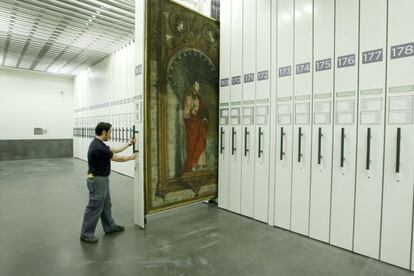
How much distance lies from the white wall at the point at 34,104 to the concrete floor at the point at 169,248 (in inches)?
348

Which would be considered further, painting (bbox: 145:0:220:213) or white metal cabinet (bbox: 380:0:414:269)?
painting (bbox: 145:0:220:213)

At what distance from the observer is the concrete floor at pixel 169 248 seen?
2.80 meters

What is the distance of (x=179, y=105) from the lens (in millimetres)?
4449

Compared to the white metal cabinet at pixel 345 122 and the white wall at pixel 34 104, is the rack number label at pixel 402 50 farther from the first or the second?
the white wall at pixel 34 104

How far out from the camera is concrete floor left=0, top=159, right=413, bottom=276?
2.80m

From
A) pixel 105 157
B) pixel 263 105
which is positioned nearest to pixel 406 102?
pixel 263 105

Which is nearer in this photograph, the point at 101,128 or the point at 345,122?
the point at 345,122

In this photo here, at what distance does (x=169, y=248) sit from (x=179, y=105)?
88.2 inches

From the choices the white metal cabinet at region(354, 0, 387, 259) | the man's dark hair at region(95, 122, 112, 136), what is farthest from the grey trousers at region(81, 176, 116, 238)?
the white metal cabinet at region(354, 0, 387, 259)

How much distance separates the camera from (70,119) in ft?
44.8

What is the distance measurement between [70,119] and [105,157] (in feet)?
38.4

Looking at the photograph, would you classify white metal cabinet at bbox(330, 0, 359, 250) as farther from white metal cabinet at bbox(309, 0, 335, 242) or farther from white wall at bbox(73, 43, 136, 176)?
white wall at bbox(73, 43, 136, 176)

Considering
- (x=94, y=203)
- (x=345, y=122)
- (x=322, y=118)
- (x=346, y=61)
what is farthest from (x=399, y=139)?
(x=94, y=203)

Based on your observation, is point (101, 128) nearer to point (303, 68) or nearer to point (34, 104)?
point (303, 68)
